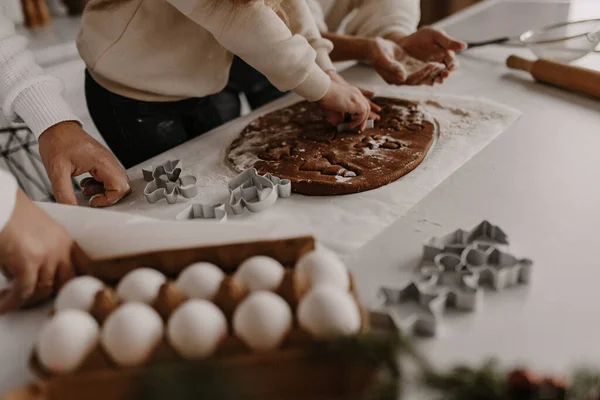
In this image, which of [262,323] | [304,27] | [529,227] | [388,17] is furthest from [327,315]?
[388,17]

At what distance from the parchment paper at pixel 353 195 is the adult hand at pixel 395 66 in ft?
0.17

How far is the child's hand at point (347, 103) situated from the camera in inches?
42.8

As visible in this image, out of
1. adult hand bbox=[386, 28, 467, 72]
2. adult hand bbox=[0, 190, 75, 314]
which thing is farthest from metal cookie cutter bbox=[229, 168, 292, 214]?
adult hand bbox=[386, 28, 467, 72]

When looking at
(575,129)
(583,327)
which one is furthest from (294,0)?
(583,327)

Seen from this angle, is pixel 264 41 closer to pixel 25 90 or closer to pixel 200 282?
pixel 25 90

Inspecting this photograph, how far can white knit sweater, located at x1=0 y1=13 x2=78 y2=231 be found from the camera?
3.13ft

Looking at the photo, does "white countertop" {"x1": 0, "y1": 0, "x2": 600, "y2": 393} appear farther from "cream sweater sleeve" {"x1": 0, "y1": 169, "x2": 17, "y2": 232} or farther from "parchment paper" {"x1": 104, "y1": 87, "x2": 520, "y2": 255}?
"cream sweater sleeve" {"x1": 0, "y1": 169, "x2": 17, "y2": 232}

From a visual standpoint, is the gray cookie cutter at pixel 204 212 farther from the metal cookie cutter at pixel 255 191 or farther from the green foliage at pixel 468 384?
the green foliage at pixel 468 384

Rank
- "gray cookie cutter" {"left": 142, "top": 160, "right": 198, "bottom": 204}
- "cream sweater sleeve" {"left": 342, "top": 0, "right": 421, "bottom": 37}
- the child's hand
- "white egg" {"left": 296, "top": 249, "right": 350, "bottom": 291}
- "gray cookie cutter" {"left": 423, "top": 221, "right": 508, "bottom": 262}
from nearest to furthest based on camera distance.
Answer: "white egg" {"left": 296, "top": 249, "right": 350, "bottom": 291}
"gray cookie cutter" {"left": 423, "top": 221, "right": 508, "bottom": 262}
"gray cookie cutter" {"left": 142, "top": 160, "right": 198, "bottom": 204}
the child's hand
"cream sweater sleeve" {"left": 342, "top": 0, "right": 421, "bottom": 37}

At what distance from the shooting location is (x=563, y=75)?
1.23m

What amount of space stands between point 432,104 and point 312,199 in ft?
1.50

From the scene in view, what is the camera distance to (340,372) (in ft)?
1.52

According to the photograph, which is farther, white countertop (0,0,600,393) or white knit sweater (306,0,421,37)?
white knit sweater (306,0,421,37)

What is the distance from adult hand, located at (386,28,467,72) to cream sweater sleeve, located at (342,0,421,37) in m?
0.09
